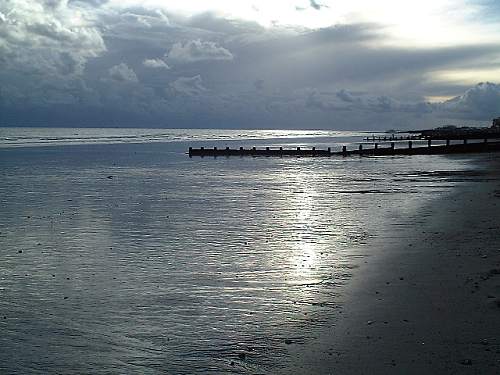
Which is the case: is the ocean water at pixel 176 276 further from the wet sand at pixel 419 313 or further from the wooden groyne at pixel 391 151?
the wooden groyne at pixel 391 151

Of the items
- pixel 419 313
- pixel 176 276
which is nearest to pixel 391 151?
pixel 176 276

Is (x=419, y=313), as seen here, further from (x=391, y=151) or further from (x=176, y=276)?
(x=391, y=151)

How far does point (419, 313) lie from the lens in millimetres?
8633

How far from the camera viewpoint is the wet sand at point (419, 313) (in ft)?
22.5

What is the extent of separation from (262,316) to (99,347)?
99.1 inches

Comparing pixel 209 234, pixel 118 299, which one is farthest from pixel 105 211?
pixel 118 299

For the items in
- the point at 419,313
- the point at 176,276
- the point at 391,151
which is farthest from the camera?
the point at 391,151

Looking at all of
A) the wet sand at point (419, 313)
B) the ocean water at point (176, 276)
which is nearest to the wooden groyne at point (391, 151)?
the ocean water at point (176, 276)

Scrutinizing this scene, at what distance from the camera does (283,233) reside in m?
16.0

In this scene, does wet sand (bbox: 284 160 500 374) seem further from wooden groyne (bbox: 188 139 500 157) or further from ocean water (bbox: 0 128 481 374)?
wooden groyne (bbox: 188 139 500 157)

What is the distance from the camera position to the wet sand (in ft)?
22.5

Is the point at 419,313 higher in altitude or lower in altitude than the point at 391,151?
lower

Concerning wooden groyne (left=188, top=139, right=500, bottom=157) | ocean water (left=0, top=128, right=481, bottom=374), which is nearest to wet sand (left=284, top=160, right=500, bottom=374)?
ocean water (left=0, top=128, right=481, bottom=374)

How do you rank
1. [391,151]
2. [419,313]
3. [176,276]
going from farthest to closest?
1. [391,151]
2. [176,276]
3. [419,313]
